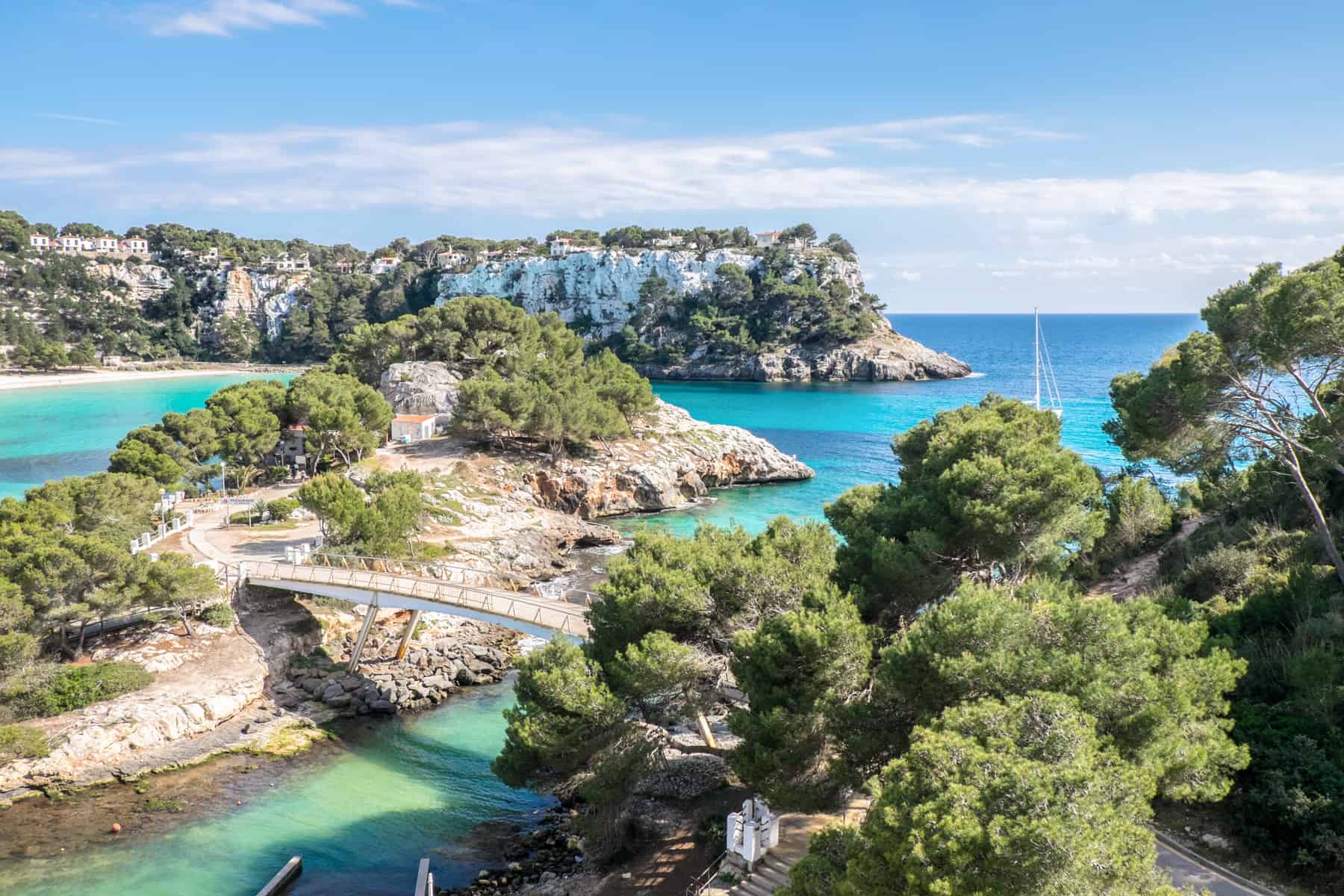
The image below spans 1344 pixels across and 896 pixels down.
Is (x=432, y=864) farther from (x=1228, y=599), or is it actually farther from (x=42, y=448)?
(x=42, y=448)

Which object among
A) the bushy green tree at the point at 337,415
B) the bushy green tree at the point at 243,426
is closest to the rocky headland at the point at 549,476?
the bushy green tree at the point at 337,415

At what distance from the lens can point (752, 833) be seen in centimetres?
1500

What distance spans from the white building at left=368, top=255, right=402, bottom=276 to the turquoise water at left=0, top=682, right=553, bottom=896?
13334 cm

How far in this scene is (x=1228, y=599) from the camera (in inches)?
794

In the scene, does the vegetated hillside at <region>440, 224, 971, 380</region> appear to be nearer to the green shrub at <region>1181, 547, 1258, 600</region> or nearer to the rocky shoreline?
the rocky shoreline

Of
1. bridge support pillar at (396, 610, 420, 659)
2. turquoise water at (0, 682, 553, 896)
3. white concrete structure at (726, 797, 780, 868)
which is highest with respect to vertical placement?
white concrete structure at (726, 797, 780, 868)

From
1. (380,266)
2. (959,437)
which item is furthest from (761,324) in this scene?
(959,437)

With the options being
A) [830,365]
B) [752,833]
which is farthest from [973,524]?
[830,365]

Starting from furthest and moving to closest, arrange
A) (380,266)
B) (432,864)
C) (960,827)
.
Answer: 1. (380,266)
2. (432,864)
3. (960,827)

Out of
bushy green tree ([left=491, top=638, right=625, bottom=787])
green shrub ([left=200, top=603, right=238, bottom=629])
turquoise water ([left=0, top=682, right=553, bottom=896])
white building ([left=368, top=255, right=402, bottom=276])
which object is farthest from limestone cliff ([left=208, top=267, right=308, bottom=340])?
bushy green tree ([left=491, top=638, right=625, bottom=787])

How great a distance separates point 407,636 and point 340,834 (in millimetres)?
10430

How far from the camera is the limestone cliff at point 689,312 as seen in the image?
380 feet

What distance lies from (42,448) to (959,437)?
6909cm

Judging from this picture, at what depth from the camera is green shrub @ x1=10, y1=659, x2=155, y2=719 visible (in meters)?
22.2
